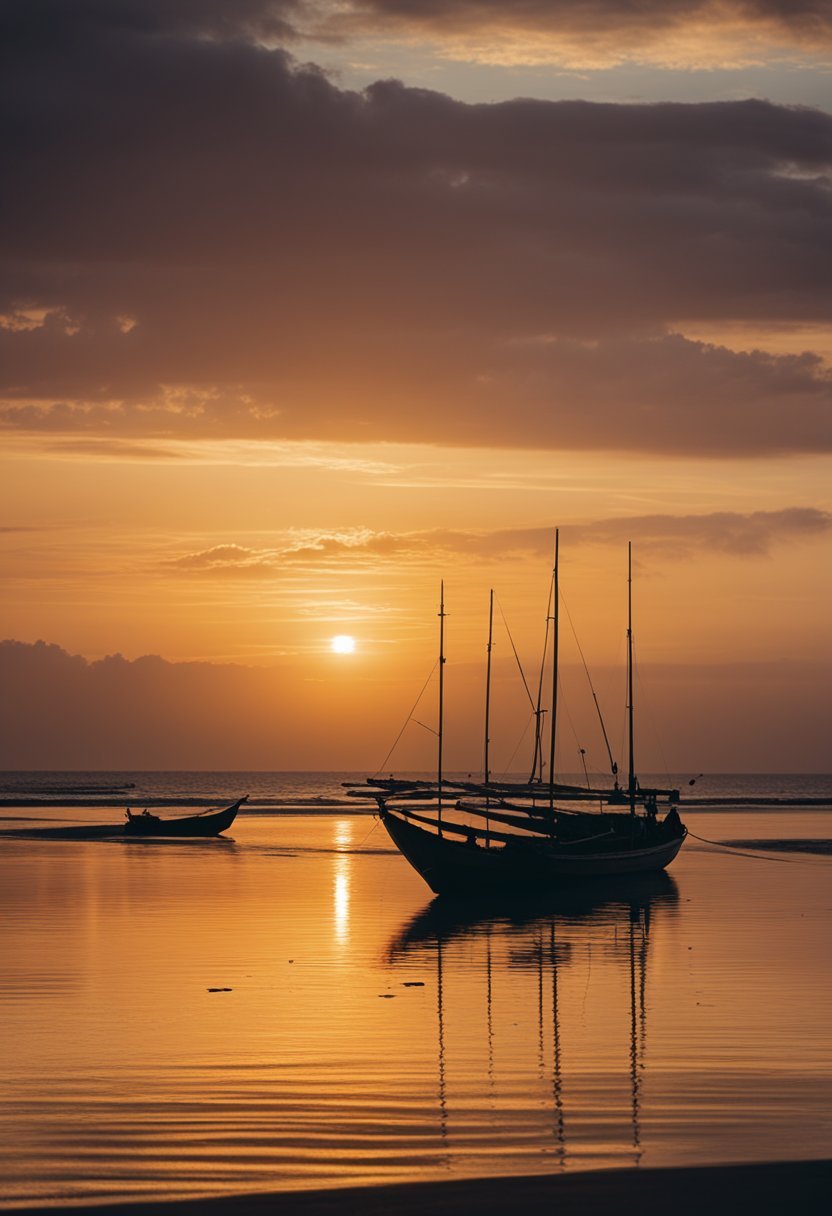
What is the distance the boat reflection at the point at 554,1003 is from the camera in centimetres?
1623

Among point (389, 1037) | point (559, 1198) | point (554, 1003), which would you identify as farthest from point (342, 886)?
point (559, 1198)

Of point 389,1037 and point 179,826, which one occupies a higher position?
point 179,826

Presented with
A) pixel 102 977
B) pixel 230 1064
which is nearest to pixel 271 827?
pixel 102 977

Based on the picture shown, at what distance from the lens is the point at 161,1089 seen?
56.7ft

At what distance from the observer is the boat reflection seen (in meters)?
16.2

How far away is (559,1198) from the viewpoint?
40.2ft

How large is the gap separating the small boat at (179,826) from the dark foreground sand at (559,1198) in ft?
230

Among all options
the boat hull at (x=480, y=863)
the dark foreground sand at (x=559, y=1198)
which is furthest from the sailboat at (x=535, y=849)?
the dark foreground sand at (x=559, y=1198)

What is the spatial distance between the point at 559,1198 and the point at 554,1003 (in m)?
12.7

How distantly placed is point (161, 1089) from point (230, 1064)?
5.86 ft

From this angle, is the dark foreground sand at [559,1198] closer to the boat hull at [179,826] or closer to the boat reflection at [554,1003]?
the boat reflection at [554,1003]

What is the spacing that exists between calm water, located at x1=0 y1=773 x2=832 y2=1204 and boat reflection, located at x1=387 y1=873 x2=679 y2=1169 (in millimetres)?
66

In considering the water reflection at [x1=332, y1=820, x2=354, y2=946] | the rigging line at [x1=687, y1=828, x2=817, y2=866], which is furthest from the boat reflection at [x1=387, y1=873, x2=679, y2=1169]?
the rigging line at [x1=687, y1=828, x2=817, y2=866]

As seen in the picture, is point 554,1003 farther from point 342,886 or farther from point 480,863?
point 342,886
